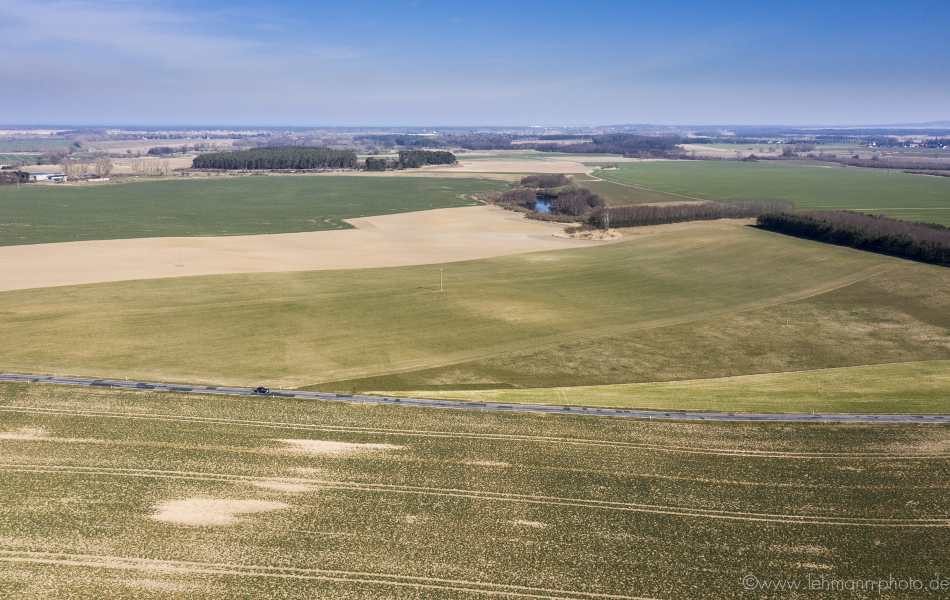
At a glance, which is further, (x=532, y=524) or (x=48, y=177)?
(x=48, y=177)

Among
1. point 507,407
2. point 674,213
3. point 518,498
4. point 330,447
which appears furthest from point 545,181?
point 518,498

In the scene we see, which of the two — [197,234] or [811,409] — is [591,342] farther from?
[197,234]

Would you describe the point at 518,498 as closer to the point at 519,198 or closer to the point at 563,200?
the point at 563,200

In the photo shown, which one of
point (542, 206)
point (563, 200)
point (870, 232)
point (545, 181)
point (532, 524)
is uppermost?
point (545, 181)

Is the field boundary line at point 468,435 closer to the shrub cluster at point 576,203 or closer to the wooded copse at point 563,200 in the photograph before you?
the wooded copse at point 563,200

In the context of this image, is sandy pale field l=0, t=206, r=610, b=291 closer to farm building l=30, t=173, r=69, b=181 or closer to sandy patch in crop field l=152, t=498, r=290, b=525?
sandy patch in crop field l=152, t=498, r=290, b=525

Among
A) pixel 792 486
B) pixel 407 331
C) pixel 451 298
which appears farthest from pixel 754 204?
pixel 792 486
